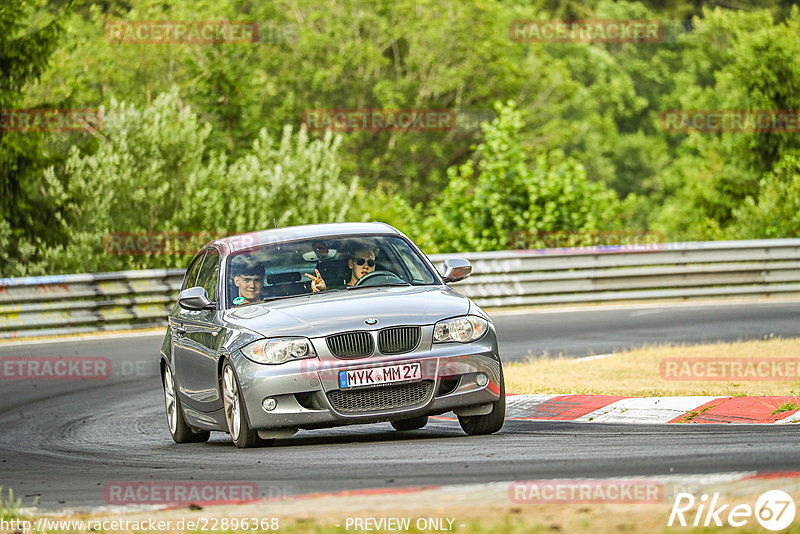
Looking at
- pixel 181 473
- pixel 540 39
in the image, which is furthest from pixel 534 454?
pixel 540 39

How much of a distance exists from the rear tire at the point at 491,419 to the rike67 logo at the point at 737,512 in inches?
138

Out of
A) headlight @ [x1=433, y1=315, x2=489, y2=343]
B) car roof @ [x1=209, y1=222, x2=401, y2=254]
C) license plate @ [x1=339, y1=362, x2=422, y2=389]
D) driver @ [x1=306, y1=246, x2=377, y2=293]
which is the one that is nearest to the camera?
license plate @ [x1=339, y1=362, x2=422, y2=389]

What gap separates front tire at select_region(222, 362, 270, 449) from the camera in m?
8.73

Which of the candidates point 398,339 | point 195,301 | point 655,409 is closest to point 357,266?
point 195,301

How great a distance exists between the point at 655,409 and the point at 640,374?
2.94 m

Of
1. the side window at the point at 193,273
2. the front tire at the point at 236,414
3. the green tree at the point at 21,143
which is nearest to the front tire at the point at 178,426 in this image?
the side window at the point at 193,273

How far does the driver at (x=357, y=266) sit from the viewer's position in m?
9.59

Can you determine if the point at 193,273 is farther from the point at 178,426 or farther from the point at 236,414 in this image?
the point at 236,414

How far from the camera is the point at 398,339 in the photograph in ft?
27.9

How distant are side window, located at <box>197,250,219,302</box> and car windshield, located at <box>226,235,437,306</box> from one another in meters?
0.25

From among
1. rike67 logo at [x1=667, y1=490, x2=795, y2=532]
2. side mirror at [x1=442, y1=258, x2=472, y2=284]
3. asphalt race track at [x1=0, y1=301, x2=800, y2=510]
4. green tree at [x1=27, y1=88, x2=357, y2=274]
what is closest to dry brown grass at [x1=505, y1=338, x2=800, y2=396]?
asphalt race track at [x1=0, y1=301, x2=800, y2=510]

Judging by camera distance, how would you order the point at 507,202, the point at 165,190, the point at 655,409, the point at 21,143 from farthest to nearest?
the point at 507,202 → the point at 165,190 → the point at 21,143 → the point at 655,409

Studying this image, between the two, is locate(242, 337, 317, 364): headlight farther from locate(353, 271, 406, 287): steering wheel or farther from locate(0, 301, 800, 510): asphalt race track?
locate(353, 271, 406, 287): steering wheel

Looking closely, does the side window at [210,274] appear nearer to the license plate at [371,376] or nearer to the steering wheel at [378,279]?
the steering wheel at [378,279]
